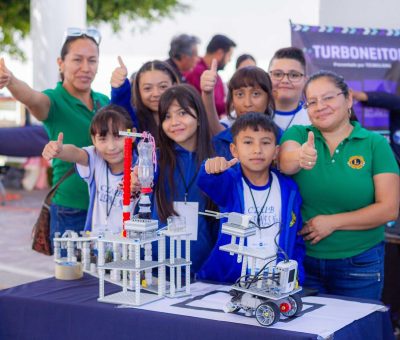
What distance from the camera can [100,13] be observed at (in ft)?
47.2

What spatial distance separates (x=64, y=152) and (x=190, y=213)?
1.96 ft

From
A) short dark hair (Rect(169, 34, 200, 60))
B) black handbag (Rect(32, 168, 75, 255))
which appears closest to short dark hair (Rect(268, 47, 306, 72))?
black handbag (Rect(32, 168, 75, 255))

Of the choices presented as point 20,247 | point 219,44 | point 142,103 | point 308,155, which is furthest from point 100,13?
point 308,155

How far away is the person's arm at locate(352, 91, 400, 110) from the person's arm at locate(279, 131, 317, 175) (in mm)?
1129

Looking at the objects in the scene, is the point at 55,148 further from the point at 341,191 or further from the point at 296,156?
the point at 341,191

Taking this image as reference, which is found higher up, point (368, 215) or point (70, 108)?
point (70, 108)

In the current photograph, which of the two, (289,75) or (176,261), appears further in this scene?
(289,75)

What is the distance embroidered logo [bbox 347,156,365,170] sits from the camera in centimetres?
275

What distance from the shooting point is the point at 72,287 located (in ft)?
8.74

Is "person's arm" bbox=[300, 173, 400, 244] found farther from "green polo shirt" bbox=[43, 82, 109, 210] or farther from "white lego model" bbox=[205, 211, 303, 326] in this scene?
"green polo shirt" bbox=[43, 82, 109, 210]

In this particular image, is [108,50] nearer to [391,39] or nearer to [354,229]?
[391,39]

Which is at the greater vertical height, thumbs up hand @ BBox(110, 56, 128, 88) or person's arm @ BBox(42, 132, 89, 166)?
thumbs up hand @ BBox(110, 56, 128, 88)

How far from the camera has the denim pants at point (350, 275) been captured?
2799mm

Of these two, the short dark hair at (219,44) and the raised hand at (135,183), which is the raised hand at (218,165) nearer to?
the raised hand at (135,183)
